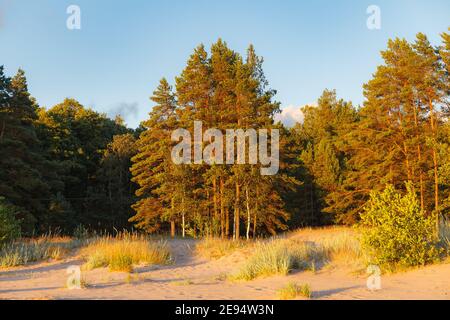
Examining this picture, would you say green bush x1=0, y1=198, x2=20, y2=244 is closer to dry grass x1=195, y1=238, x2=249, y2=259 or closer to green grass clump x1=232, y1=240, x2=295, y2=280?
dry grass x1=195, y1=238, x2=249, y2=259

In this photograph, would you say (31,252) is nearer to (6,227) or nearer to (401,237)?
(6,227)

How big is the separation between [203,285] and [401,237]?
16.7 feet

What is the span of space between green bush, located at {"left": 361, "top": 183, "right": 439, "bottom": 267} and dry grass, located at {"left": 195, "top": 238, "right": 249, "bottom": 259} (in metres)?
6.12

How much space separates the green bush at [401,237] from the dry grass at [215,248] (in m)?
6.12

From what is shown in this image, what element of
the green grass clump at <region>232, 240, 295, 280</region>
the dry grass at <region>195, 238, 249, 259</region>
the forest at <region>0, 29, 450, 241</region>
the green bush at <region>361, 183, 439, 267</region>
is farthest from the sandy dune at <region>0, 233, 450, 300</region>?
the forest at <region>0, 29, 450, 241</region>

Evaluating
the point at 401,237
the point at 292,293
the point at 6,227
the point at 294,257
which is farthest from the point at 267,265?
the point at 6,227

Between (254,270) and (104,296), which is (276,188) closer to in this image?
(254,270)

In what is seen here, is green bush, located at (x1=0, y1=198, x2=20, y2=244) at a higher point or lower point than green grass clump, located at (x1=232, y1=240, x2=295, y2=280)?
higher

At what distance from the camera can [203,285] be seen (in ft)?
34.7

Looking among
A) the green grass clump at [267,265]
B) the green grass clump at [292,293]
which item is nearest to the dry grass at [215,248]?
the green grass clump at [267,265]

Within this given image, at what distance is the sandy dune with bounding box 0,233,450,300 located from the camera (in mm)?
8820
